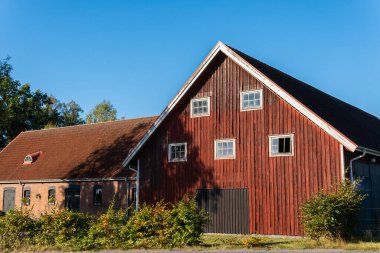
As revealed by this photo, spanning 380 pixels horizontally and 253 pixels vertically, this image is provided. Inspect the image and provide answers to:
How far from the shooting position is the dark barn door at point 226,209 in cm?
2177

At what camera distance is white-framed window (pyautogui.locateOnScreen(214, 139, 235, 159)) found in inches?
886

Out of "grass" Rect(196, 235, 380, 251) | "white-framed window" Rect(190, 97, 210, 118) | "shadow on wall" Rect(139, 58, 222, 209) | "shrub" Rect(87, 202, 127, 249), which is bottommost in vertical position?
"grass" Rect(196, 235, 380, 251)

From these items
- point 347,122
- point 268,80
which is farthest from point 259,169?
point 347,122

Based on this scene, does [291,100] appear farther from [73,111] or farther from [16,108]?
[73,111]

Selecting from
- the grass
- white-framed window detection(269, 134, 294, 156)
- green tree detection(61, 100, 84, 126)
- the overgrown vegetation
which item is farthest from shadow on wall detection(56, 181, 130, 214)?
green tree detection(61, 100, 84, 126)

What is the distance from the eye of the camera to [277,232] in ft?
67.5

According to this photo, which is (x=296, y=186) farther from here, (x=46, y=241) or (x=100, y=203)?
(x=100, y=203)

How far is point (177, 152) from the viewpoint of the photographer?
79.7 feet

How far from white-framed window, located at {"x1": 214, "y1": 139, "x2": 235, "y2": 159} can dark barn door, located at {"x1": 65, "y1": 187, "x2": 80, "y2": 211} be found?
1335 cm

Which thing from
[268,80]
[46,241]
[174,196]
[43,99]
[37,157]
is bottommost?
[46,241]

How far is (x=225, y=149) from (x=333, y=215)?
727 centimetres

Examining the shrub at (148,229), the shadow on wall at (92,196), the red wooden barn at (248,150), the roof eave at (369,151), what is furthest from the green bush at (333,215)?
the shadow on wall at (92,196)

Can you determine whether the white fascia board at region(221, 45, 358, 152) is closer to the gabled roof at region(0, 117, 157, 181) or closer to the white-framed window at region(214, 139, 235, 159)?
the white-framed window at region(214, 139, 235, 159)

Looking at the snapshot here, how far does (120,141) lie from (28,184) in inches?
317
